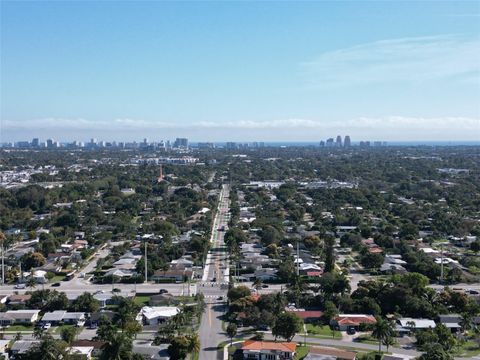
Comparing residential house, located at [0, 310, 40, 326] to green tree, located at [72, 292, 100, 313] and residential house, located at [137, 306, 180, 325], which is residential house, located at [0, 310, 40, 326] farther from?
residential house, located at [137, 306, 180, 325]

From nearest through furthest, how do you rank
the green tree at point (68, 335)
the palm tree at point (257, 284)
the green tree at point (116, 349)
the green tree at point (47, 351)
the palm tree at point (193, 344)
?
the green tree at point (47, 351) < the green tree at point (116, 349) < the palm tree at point (193, 344) < the green tree at point (68, 335) < the palm tree at point (257, 284)

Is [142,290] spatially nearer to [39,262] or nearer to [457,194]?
[39,262]

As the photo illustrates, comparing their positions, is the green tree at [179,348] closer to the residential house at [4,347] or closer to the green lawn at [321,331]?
the green lawn at [321,331]

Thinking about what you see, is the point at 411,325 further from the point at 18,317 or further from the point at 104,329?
the point at 18,317

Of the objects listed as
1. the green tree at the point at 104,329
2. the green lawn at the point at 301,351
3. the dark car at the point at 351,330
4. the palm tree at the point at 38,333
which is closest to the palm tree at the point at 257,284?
the dark car at the point at 351,330

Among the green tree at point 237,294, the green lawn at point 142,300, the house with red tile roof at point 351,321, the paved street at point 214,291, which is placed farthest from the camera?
the green lawn at point 142,300

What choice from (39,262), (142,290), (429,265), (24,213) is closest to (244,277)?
(142,290)
